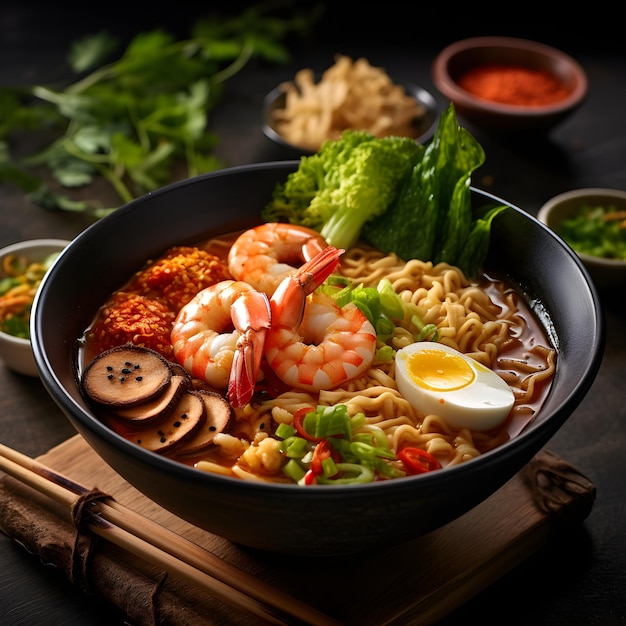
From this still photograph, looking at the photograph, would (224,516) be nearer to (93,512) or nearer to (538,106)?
(93,512)

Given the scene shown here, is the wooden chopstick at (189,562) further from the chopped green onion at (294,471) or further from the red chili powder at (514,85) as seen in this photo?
the red chili powder at (514,85)

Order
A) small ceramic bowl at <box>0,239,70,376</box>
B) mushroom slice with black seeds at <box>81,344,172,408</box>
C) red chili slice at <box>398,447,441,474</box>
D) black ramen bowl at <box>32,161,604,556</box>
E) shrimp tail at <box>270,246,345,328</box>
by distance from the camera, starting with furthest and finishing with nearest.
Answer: small ceramic bowl at <box>0,239,70,376</box>
shrimp tail at <box>270,246,345,328</box>
mushroom slice with black seeds at <box>81,344,172,408</box>
red chili slice at <box>398,447,441,474</box>
black ramen bowl at <box>32,161,604,556</box>

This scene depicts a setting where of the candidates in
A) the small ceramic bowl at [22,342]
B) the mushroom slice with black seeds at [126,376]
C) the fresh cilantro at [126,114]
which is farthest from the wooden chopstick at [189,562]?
the fresh cilantro at [126,114]

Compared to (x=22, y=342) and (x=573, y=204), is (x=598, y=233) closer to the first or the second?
(x=573, y=204)

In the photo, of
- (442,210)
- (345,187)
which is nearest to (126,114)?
(345,187)

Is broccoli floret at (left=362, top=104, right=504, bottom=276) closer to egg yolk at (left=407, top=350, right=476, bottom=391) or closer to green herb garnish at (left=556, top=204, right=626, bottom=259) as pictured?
egg yolk at (left=407, top=350, right=476, bottom=391)

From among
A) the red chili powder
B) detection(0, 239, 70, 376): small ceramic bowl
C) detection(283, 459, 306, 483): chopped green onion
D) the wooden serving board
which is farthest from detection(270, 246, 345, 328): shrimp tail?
the red chili powder
